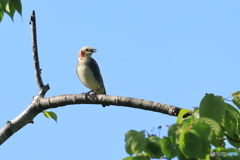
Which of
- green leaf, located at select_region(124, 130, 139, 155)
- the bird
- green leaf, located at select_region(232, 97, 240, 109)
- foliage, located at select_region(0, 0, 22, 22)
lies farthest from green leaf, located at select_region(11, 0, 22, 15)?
the bird

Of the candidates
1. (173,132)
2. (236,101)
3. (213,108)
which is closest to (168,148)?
(173,132)

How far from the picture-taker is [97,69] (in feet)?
36.2

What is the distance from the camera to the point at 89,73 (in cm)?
1072

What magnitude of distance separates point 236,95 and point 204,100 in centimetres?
67

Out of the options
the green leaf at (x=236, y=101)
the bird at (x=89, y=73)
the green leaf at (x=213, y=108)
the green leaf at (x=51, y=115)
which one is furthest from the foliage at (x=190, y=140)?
the bird at (x=89, y=73)

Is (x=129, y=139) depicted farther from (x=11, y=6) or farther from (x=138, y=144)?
(x=11, y=6)

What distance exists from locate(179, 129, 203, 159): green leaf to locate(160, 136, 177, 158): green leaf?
0.27 feet

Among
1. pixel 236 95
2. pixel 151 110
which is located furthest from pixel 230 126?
pixel 151 110

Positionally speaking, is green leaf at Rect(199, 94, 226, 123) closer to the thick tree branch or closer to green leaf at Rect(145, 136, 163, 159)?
green leaf at Rect(145, 136, 163, 159)

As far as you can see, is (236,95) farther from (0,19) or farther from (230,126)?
(0,19)

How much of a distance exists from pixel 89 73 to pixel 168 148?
755 centimetres

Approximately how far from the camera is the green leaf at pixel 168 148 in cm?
327

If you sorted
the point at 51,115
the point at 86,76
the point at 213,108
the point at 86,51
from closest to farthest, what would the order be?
the point at 213,108 → the point at 51,115 → the point at 86,76 → the point at 86,51

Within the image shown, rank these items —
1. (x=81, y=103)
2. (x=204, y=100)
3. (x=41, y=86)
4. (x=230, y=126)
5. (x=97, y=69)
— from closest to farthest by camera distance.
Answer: (x=204, y=100)
(x=230, y=126)
(x=81, y=103)
(x=41, y=86)
(x=97, y=69)
